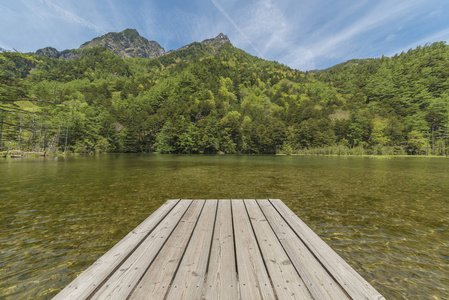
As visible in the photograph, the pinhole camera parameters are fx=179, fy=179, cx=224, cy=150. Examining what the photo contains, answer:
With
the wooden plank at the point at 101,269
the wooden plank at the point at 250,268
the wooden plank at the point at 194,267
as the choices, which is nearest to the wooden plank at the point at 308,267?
the wooden plank at the point at 250,268

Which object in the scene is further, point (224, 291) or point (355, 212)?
point (355, 212)

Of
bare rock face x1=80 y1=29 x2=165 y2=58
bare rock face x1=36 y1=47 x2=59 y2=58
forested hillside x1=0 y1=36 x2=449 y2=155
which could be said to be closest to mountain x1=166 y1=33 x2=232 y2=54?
bare rock face x1=80 y1=29 x2=165 y2=58

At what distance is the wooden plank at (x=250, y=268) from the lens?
1590 millimetres

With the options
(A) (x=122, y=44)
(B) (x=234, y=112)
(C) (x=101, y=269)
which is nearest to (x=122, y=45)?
(A) (x=122, y=44)

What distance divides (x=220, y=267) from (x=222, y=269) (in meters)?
0.05

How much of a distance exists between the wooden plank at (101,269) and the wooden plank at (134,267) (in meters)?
0.08

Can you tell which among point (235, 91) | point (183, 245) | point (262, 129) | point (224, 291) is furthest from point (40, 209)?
point (235, 91)

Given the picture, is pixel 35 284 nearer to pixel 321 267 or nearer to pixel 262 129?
pixel 321 267

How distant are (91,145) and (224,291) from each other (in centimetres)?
5970

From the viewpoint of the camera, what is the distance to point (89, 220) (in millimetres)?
5438

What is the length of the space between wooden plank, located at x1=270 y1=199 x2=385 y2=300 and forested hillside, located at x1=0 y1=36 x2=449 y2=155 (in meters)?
49.3

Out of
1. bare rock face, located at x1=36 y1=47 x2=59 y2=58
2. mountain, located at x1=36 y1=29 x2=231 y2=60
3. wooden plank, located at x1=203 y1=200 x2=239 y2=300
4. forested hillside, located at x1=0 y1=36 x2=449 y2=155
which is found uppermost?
mountain, located at x1=36 y1=29 x2=231 y2=60

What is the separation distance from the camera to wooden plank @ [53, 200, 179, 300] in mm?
1548

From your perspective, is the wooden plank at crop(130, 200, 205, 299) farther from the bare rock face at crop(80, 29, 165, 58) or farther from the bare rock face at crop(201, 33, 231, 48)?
the bare rock face at crop(80, 29, 165, 58)
